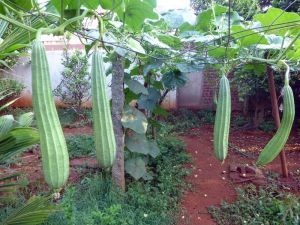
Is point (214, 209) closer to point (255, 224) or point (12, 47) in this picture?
point (255, 224)

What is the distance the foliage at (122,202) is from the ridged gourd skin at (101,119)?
2461 millimetres

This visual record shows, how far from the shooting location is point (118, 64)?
3395mm

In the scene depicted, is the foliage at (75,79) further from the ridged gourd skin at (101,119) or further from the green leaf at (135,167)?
the ridged gourd skin at (101,119)

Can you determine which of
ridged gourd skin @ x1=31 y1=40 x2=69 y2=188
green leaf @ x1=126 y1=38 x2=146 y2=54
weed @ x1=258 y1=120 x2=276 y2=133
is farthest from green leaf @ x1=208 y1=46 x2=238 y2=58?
weed @ x1=258 y1=120 x2=276 y2=133

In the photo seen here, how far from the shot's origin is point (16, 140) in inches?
91.0

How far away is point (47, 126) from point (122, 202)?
10.0 ft

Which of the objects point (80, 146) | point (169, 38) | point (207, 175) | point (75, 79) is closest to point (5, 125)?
point (169, 38)

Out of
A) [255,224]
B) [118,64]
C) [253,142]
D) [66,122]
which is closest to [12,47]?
[118,64]

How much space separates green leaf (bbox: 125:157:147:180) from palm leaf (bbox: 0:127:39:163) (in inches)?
66.7

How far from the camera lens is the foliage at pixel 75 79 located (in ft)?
27.2

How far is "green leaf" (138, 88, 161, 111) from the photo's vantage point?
4.07m

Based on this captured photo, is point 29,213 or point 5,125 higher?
point 5,125

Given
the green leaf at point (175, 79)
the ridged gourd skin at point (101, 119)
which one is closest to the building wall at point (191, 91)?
the green leaf at point (175, 79)

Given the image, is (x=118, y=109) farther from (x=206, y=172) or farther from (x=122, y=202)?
(x=206, y=172)
